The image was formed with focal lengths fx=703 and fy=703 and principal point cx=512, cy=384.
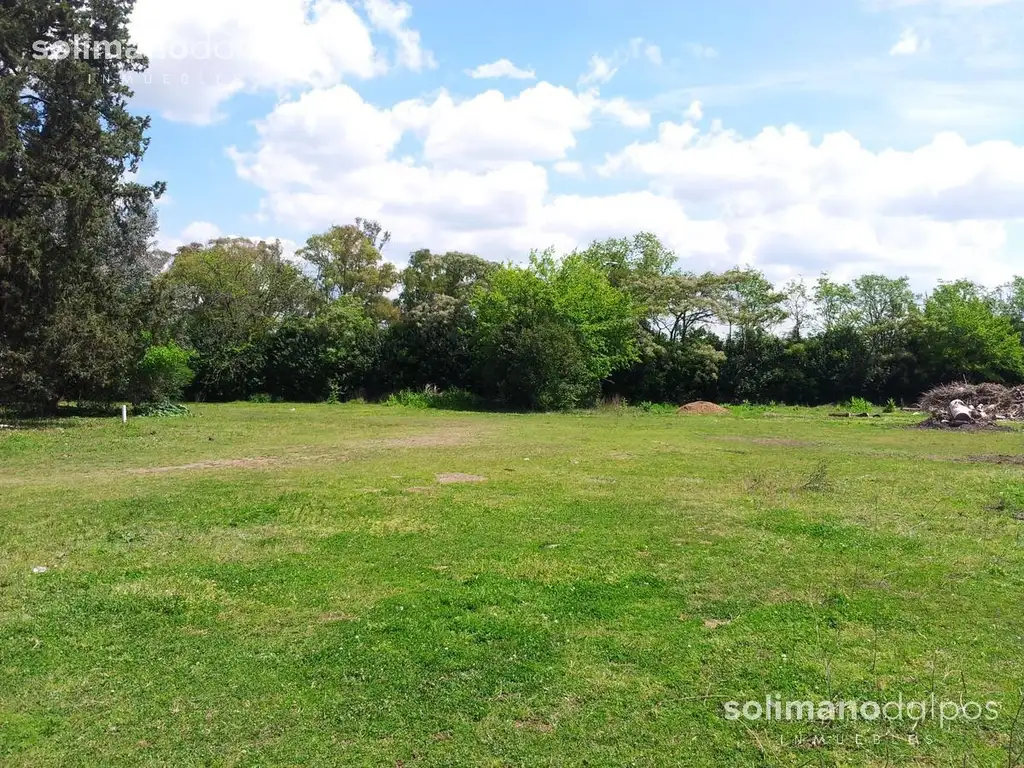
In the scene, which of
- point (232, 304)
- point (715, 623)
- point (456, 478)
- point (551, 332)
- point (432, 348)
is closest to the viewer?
point (715, 623)

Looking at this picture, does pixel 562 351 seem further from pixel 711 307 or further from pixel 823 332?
pixel 823 332

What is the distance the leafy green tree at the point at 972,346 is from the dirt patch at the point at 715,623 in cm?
3631

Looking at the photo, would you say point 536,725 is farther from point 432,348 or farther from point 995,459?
point 432,348

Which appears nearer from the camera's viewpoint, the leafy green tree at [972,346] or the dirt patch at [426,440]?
the dirt patch at [426,440]

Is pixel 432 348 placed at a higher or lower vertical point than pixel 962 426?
higher

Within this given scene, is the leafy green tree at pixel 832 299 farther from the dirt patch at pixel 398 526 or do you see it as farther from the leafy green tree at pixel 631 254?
the dirt patch at pixel 398 526

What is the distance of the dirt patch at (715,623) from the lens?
5.36 m

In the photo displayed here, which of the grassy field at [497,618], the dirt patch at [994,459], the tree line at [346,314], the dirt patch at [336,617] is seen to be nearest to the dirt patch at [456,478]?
the grassy field at [497,618]

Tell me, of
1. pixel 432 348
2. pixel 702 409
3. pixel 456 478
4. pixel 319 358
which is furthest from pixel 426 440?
pixel 319 358

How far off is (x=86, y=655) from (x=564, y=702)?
328 centimetres

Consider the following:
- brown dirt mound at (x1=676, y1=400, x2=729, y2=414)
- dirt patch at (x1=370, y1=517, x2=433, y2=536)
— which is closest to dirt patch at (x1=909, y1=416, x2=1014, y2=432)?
brown dirt mound at (x1=676, y1=400, x2=729, y2=414)

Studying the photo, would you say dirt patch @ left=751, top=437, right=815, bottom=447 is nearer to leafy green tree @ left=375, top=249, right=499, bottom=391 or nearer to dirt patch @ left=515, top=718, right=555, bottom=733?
dirt patch @ left=515, top=718, right=555, bottom=733

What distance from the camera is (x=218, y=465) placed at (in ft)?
44.7

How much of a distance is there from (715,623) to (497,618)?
169cm
